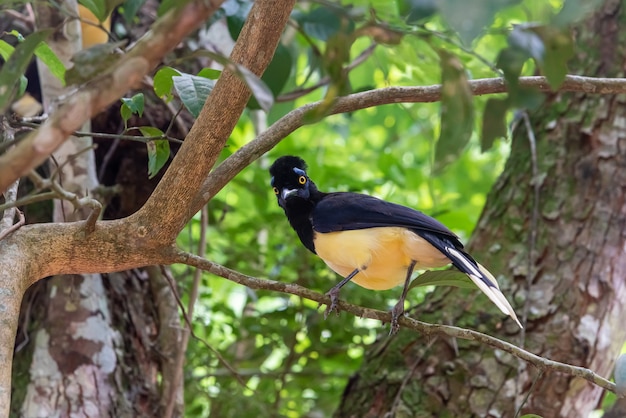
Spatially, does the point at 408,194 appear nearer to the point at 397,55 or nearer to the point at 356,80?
the point at 356,80

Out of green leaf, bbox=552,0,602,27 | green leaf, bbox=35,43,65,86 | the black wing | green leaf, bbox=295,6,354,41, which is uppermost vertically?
green leaf, bbox=295,6,354,41

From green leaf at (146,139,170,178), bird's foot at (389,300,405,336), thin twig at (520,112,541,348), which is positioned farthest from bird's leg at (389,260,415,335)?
Result: green leaf at (146,139,170,178)

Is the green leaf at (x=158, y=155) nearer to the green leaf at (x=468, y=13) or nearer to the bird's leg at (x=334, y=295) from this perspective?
the bird's leg at (x=334, y=295)

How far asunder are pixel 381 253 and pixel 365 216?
0.14m

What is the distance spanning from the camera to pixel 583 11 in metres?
0.99

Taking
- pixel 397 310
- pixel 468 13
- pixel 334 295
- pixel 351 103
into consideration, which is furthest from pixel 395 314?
pixel 468 13

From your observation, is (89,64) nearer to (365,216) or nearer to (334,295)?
(334,295)

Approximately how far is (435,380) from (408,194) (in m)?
2.05

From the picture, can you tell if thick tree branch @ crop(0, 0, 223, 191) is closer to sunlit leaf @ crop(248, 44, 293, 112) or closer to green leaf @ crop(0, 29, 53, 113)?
green leaf @ crop(0, 29, 53, 113)

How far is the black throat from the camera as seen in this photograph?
283cm

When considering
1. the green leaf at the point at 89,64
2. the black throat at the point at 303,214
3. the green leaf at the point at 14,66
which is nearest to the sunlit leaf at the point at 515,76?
the green leaf at the point at 89,64

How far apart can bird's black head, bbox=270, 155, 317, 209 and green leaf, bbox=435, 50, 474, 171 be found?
1.75m

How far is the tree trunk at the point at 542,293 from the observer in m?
3.00

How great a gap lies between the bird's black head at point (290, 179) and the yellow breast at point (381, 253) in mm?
268
